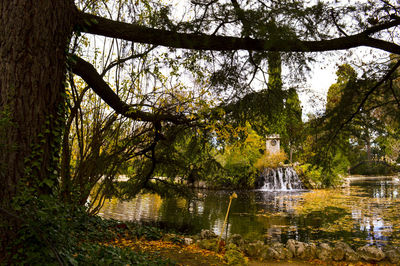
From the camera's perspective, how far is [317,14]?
3791mm

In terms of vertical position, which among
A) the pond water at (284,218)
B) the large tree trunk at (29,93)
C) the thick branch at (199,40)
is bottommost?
the pond water at (284,218)

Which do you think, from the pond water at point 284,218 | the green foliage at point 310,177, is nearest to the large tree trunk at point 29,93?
the pond water at point 284,218

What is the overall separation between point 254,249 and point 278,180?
13.8m

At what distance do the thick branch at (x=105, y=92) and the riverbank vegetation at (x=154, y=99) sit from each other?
0.8 inches

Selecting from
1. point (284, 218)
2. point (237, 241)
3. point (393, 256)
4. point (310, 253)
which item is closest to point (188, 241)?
point (237, 241)

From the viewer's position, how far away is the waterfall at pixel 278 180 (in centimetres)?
1800

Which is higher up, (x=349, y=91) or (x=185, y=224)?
(x=349, y=91)

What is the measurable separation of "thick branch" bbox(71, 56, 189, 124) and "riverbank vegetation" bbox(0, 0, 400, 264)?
2 cm

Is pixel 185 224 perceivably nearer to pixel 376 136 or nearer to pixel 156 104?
pixel 156 104

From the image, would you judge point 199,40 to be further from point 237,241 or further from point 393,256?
point 393,256

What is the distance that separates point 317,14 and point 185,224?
6.05 meters

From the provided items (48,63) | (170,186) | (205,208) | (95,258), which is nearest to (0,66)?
(48,63)

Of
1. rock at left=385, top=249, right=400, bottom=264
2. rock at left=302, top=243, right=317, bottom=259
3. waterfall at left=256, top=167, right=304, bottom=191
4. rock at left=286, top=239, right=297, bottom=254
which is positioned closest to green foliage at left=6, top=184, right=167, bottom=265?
rock at left=286, top=239, right=297, bottom=254

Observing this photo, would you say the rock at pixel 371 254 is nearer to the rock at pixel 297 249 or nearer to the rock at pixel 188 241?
the rock at pixel 297 249
